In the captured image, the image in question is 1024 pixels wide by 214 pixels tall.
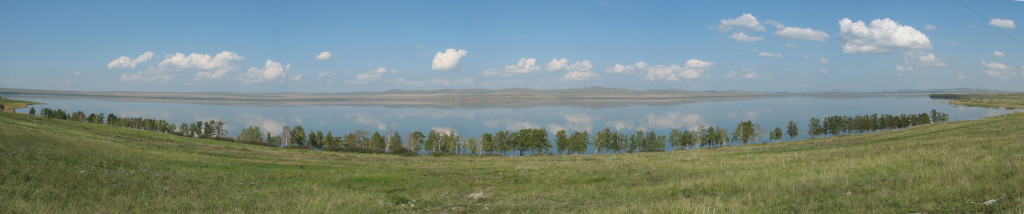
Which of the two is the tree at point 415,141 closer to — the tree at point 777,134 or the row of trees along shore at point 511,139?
the row of trees along shore at point 511,139

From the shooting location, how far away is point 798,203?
Result: 364 inches

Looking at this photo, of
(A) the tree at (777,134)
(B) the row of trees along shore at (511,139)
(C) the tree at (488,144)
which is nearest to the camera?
(B) the row of trees along shore at (511,139)

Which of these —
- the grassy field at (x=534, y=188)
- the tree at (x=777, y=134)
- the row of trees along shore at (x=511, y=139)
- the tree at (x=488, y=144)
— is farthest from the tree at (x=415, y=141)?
the tree at (x=777, y=134)

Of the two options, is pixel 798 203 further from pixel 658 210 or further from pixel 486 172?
pixel 486 172

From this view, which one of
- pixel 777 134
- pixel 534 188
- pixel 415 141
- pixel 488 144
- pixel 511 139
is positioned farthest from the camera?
pixel 777 134

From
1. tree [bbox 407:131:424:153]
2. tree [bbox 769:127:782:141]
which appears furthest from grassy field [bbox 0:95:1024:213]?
tree [bbox 769:127:782:141]

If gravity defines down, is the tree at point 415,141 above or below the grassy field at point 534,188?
below

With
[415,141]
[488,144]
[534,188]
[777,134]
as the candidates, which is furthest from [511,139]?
[777,134]

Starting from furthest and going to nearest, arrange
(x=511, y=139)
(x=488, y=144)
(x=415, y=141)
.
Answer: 1. (x=415, y=141)
2. (x=488, y=144)
3. (x=511, y=139)

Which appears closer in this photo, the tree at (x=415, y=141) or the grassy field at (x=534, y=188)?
the grassy field at (x=534, y=188)

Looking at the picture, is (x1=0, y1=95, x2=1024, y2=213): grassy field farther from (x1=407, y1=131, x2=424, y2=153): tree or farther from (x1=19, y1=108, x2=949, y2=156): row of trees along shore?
(x1=407, y1=131, x2=424, y2=153): tree

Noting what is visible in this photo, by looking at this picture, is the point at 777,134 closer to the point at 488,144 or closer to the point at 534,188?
the point at 488,144

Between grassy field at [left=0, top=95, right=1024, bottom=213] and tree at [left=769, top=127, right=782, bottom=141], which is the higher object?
grassy field at [left=0, top=95, right=1024, bottom=213]

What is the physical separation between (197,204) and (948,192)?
15.9 m
